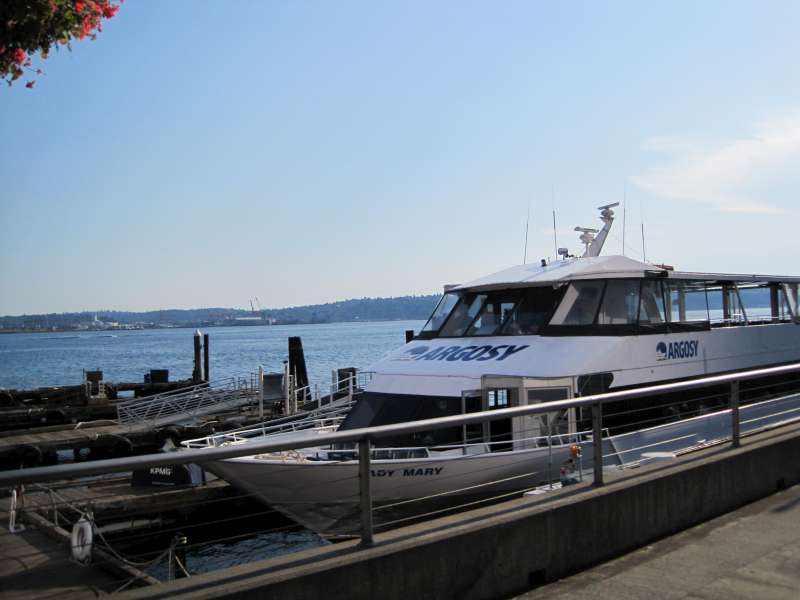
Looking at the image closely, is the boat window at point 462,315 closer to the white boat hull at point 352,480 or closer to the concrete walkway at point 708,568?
the white boat hull at point 352,480

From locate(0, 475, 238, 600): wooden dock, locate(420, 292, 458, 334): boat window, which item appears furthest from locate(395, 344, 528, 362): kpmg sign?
locate(0, 475, 238, 600): wooden dock

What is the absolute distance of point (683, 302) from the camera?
14.4 meters

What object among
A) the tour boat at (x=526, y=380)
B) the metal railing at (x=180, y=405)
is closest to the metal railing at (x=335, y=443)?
the tour boat at (x=526, y=380)

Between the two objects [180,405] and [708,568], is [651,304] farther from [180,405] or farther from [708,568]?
[180,405]

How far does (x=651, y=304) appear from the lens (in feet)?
44.4

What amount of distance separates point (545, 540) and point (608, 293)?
7.83m

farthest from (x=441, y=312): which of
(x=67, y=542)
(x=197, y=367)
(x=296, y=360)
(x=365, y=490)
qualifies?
(x=197, y=367)

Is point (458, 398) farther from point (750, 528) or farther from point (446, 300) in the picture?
point (750, 528)

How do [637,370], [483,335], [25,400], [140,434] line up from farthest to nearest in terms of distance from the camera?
1. [25,400]
2. [140,434]
3. [483,335]
4. [637,370]

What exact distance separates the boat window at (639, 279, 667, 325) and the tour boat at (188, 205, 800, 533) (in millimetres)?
26

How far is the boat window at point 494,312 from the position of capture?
13797mm

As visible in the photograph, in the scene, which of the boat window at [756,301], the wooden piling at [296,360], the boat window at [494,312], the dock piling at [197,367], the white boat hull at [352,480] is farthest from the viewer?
the dock piling at [197,367]

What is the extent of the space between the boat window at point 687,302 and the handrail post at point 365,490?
9905mm

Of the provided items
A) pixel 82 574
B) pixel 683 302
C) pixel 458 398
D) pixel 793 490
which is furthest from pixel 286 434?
pixel 793 490
